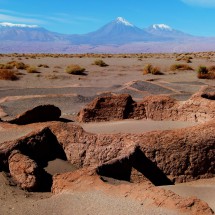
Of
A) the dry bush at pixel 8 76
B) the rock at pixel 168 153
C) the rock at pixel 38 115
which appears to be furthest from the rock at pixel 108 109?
the dry bush at pixel 8 76

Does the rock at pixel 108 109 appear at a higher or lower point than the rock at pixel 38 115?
higher

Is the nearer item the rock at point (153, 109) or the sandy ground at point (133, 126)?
the sandy ground at point (133, 126)

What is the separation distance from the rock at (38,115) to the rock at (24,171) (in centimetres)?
429

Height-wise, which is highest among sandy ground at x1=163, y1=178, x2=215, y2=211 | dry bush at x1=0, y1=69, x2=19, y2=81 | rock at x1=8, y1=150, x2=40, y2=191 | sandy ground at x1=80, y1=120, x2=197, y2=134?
sandy ground at x1=80, y1=120, x2=197, y2=134

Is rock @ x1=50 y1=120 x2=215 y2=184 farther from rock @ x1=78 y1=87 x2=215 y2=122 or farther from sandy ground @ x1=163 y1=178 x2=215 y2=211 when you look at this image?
rock @ x1=78 y1=87 x2=215 y2=122

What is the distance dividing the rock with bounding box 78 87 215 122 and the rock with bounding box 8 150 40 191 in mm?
4514

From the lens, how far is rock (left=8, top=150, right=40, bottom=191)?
8062 mm

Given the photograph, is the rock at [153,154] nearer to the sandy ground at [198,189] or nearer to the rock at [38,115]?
the sandy ground at [198,189]

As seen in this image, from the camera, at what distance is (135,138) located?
29.1 feet

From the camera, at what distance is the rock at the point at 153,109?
11578 mm

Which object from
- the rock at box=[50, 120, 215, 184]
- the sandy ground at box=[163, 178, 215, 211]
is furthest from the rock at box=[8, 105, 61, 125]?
the sandy ground at box=[163, 178, 215, 211]

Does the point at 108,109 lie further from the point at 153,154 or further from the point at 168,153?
the point at 168,153

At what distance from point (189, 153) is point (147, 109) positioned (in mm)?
4132

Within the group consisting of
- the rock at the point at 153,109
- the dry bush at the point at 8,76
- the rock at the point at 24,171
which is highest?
the rock at the point at 153,109
